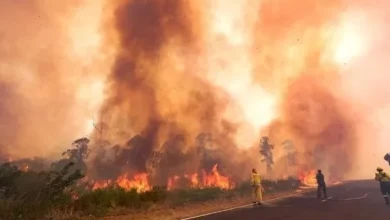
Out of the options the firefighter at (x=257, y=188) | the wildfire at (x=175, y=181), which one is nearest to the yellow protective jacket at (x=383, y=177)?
the firefighter at (x=257, y=188)

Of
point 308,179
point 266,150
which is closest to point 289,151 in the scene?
point 266,150

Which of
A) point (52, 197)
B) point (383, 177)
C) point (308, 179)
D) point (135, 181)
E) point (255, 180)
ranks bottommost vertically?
point (308, 179)

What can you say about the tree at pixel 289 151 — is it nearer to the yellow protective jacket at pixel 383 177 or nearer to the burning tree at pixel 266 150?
the burning tree at pixel 266 150

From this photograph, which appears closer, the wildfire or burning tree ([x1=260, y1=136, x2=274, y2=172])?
the wildfire

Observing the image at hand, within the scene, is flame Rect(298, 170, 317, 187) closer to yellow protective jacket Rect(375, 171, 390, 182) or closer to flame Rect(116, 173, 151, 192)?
flame Rect(116, 173, 151, 192)

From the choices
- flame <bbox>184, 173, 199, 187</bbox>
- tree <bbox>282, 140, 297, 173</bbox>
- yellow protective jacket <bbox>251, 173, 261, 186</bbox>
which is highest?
tree <bbox>282, 140, 297, 173</bbox>

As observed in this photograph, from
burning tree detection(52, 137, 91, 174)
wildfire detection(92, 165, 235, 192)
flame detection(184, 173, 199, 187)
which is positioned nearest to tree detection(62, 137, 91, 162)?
burning tree detection(52, 137, 91, 174)

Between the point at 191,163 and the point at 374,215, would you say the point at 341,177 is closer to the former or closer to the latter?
the point at 191,163

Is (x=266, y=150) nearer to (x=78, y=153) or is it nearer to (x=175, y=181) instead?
(x=175, y=181)

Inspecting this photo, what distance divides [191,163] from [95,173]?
63.7 ft

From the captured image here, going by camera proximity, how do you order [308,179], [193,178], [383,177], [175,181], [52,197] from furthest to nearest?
[175,181] → [193,178] → [308,179] → [383,177] → [52,197]

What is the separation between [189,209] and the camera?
1476 cm

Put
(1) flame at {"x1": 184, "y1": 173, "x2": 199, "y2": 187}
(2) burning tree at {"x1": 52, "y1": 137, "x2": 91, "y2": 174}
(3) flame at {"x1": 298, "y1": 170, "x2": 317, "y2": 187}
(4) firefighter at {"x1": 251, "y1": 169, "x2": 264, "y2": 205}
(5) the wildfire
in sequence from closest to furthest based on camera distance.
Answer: (4) firefighter at {"x1": 251, "y1": 169, "x2": 264, "y2": 205}
(5) the wildfire
(3) flame at {"x1": 298, "y1": 170, "x2": 317, "y2": 187}
(1) flame at {"x1": 184, "y1": 173, "x2": 199, "y2": 187}
(2) burning tree at {"x1": 52, "y1": 137, "x2": 91, "y2": 174}

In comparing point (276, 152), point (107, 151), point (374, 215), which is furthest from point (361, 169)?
point (374, 215)
